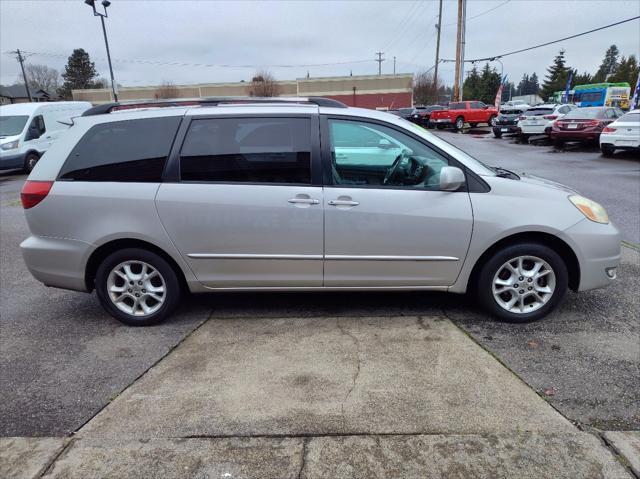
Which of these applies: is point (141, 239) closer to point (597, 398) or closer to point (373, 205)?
point (373, 205)

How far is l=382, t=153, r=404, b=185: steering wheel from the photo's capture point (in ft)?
12.6

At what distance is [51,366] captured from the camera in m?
3.43

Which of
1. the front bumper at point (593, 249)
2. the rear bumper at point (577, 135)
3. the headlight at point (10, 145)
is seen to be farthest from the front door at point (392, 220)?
the rear bumper at point (577, 135)

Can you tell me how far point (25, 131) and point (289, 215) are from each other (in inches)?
610

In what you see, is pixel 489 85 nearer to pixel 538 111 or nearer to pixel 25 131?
pixel 538 111

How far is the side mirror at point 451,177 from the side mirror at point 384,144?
60 centimetres

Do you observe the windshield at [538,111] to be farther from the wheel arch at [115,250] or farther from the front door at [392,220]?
the wheel arch at [115,250]

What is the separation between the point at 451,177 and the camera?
3.57 meters

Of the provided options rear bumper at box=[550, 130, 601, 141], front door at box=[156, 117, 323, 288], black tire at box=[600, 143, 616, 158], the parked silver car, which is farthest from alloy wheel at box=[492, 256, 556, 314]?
rear bumper at box=[550, 130, 601, 141]

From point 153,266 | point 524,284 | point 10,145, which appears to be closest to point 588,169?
point 524,284

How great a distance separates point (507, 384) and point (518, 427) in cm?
44

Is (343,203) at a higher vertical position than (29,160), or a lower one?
higher

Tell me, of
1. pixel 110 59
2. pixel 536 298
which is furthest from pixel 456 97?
pixel 536 298

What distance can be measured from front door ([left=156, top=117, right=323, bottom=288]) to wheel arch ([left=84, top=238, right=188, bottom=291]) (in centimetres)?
19
